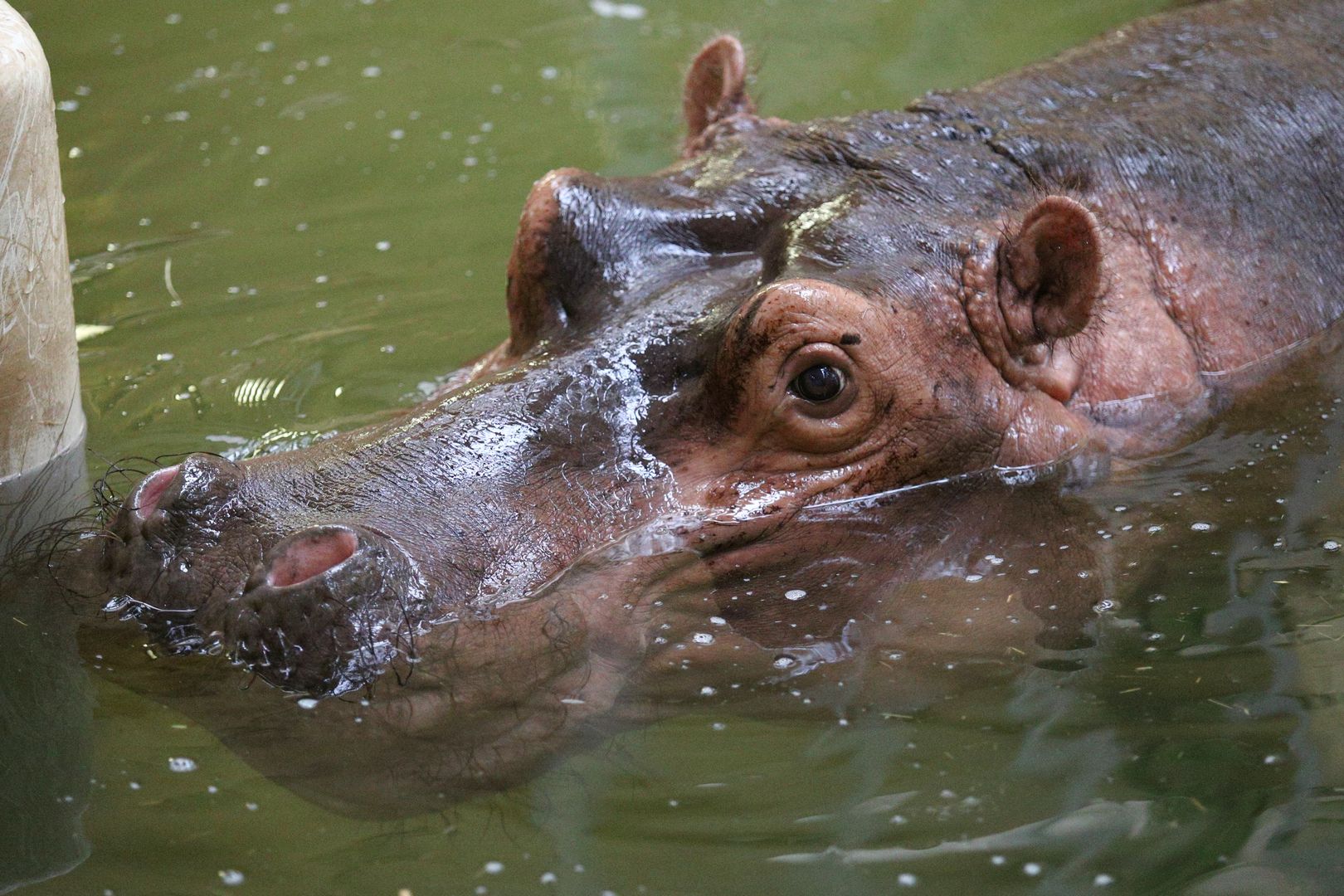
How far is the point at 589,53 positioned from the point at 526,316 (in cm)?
536

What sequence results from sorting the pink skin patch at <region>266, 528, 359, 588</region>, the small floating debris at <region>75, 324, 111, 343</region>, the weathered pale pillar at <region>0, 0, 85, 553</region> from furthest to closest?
the small floating debris at <region>75, 324, 111, 343</region>
the weathered pale pillar at <region>0, 0, 85, 553</region>
the pink skin patch at <region>266, 528, 359, 588</region>

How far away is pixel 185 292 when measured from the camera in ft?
22.1

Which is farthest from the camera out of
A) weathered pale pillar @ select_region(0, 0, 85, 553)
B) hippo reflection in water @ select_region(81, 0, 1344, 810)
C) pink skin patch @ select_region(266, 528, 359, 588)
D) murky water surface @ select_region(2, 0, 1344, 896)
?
weathered pale pillar @ select_region(0, 0, 85, 553)

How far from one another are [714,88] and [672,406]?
73.5 inches

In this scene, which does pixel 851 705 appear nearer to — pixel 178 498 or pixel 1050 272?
pixel 1050 272

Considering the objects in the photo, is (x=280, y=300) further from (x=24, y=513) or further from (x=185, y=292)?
(x=24, y=513)

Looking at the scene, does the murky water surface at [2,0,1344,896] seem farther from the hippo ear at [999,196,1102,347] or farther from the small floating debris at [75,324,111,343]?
the hippo ear at [999,196,1102,347]

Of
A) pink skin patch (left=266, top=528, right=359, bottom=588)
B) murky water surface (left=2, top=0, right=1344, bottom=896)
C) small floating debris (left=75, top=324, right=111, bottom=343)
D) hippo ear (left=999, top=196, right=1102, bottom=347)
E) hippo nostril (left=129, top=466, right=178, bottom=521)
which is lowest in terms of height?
small floating debris (left=75, top=324, right=111, bottom=343)

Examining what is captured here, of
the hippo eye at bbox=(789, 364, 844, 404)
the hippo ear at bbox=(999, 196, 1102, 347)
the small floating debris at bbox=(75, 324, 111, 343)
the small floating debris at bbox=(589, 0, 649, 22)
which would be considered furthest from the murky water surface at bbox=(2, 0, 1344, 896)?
the small floating debris at bbox=(589, 0, 649, 22)

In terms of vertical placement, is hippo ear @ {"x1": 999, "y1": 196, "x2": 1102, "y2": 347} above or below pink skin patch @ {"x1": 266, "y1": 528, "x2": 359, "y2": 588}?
above

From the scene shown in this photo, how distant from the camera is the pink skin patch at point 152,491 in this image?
3.47 m

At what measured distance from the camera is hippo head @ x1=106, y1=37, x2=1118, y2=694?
340 cm

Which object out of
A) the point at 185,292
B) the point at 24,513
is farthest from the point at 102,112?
the point at 24,513

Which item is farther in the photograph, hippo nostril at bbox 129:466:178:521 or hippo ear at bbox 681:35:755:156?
hippo ear at bbox 681:35:755:156
